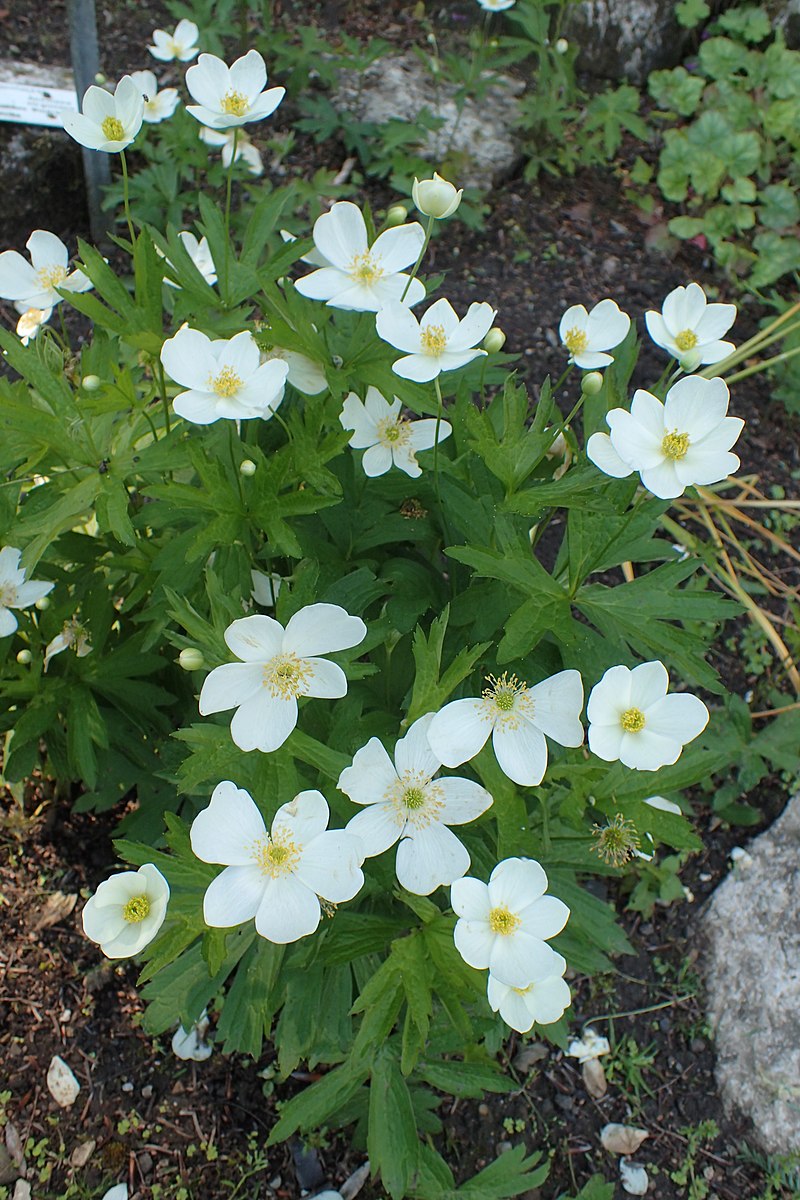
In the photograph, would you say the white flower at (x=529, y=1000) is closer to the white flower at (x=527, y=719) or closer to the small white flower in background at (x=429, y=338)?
the white flower at (x=527, y=719)

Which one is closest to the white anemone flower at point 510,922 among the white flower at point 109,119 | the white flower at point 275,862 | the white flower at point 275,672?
the white flower at point 275,862

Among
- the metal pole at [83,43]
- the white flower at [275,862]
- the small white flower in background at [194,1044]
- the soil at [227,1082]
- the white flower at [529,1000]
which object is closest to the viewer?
the white flower at [275,862]

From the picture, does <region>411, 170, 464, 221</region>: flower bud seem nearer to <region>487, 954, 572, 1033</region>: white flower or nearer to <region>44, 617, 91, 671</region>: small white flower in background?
<region>44, 617, 91, 671</region>: small white flower in background

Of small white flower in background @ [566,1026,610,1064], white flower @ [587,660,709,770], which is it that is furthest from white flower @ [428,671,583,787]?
small white flower in background @ [566,1026,610,1064]

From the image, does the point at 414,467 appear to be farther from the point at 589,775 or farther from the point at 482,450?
the point at 589,775

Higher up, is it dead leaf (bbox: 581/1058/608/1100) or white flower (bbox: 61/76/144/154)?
white flower (bbox: 61/76/144/154)

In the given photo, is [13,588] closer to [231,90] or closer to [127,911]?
[127,911]
